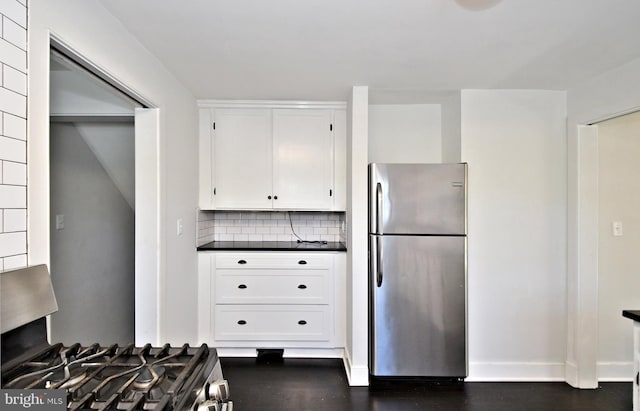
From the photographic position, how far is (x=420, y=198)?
2.35 metres

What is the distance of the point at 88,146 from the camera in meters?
2.43

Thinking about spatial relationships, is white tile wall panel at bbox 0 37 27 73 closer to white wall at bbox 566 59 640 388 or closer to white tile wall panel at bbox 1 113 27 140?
white tile wall panel at bbox 1 113 27 140

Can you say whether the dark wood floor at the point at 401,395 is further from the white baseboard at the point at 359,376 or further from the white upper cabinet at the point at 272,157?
the white upper cabinet at the point at 272,157

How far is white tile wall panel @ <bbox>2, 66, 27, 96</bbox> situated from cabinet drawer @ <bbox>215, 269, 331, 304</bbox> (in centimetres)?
197

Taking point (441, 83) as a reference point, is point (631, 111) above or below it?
below

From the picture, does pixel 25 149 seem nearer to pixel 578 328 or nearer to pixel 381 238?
pixel 381 238

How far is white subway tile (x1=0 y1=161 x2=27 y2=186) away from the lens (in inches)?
38.7

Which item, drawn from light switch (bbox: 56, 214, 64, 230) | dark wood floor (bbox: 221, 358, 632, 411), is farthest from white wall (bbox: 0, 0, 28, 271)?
dark wood floor (bbox: 221, 358, 632, 411)

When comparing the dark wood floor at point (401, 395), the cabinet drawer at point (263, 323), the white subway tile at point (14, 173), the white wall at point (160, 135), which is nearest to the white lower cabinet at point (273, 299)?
the cabinet drawer at point (263, 323)

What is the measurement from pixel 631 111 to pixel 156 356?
2.89 m

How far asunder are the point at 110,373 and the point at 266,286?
185 cm

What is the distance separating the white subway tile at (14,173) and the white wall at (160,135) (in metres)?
0.02

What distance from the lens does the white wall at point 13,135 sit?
97 centimetres

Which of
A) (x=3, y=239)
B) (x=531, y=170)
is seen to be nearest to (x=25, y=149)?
(x=3, y=239)
